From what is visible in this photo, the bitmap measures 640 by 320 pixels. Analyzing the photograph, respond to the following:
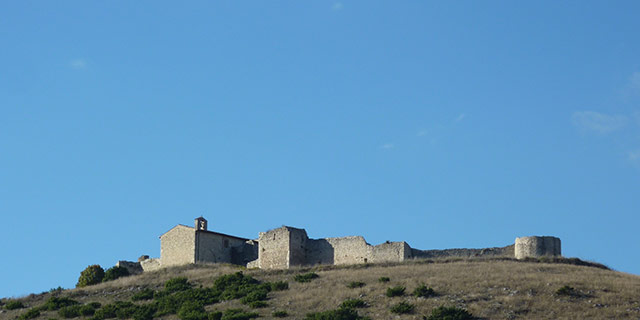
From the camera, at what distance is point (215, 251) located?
77.7 metres

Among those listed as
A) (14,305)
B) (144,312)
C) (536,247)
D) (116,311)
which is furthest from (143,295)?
(536,247)

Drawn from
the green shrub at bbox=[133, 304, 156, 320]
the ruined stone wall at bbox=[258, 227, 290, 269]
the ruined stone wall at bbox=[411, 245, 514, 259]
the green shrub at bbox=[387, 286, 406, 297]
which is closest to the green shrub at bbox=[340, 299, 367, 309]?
the green shrub at bbox=[387, 286, 406, 297]

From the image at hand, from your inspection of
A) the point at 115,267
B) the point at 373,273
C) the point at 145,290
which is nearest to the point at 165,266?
the point at 115,267

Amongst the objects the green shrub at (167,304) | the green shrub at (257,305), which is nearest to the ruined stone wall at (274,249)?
the green shrub at (167,304)

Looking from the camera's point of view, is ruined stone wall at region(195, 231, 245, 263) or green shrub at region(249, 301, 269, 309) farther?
ruined stone wall at region(195, 231, 245, 263)

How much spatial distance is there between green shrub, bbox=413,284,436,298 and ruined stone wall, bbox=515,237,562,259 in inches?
509

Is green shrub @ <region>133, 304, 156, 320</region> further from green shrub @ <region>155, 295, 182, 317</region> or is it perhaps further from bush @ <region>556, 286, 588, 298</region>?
bush @ <region>556, 286, 588, 298</region>

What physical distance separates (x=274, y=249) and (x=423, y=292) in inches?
713

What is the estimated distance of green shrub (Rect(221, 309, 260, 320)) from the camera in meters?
56.3

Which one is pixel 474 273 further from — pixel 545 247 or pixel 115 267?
pixel 115 267

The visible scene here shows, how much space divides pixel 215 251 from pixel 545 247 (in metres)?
23.1

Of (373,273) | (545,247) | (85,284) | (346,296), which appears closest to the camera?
(346,296)

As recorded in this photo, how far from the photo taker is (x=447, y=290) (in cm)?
5853

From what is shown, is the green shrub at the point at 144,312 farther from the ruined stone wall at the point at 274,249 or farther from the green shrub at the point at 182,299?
the ruined stone wall at the point at 274,249
